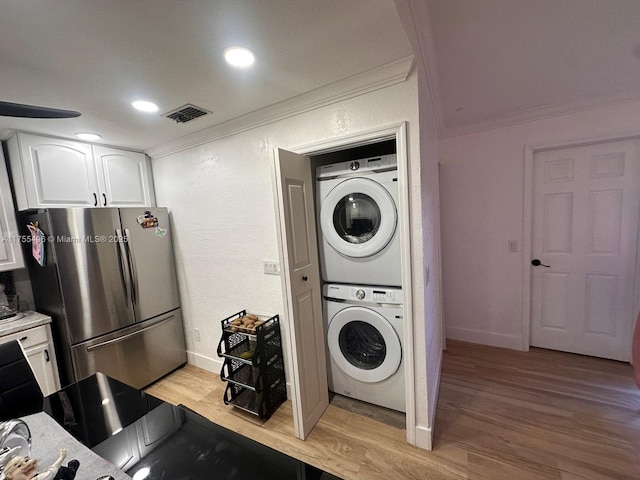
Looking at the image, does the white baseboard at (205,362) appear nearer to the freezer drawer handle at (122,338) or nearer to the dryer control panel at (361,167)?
the freezer drawer handle at (122,338)

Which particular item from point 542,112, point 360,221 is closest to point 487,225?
point 542,112

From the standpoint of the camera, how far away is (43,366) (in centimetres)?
191

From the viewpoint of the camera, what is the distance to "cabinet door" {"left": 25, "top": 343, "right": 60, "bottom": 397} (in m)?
1.87

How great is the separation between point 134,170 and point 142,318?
1406 millimetres

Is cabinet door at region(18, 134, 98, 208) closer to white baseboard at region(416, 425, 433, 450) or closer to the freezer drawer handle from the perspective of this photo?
the freezer drawer handle

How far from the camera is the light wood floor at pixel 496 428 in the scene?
145 centimetres

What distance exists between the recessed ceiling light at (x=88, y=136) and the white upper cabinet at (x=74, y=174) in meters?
0.08

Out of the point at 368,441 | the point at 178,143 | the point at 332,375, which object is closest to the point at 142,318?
the point at 178,143

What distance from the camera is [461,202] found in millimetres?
2725

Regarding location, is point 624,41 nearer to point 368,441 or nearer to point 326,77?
point 326,77

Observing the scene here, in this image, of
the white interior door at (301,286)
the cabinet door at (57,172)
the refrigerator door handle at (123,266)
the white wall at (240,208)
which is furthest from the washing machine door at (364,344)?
the cabinet door at (57,172)

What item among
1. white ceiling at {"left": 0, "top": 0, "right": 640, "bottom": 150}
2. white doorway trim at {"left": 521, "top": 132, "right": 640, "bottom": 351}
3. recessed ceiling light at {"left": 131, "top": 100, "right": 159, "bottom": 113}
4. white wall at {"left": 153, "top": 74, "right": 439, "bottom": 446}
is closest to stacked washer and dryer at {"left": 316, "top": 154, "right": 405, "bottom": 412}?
white wall at {"left": 153, "top": 74, "right": 439, "bottom": 446}

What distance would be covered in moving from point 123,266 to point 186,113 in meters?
1.40

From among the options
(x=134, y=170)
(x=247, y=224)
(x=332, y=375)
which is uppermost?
(x=134, y=170)
